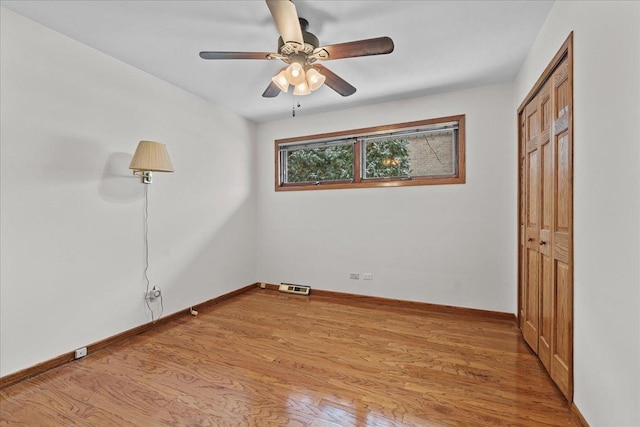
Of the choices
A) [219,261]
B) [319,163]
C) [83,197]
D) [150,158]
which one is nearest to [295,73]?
[150,158]

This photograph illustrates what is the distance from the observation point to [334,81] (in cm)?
232

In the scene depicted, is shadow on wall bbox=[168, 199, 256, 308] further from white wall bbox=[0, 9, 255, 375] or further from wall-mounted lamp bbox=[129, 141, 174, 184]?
wall-mounted lamp bbox=[129, 141, 174, 184]

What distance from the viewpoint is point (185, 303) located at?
334cm

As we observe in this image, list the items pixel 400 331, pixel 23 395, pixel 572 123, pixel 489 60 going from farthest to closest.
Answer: pixel 400 331 → pixel 489 60 → pixel 23 395 → pixel 572 123

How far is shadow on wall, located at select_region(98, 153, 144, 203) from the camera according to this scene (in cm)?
255

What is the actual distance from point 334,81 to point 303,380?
226cm

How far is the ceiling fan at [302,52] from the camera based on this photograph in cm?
172

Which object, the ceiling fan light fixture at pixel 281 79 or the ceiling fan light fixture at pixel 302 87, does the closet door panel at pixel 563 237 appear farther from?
the ceiling fan light fixture at pixel 281 79

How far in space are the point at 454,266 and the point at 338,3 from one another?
2.84m

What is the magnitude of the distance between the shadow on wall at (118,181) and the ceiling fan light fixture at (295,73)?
177 cm

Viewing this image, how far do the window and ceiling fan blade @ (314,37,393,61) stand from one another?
1.83 metres
